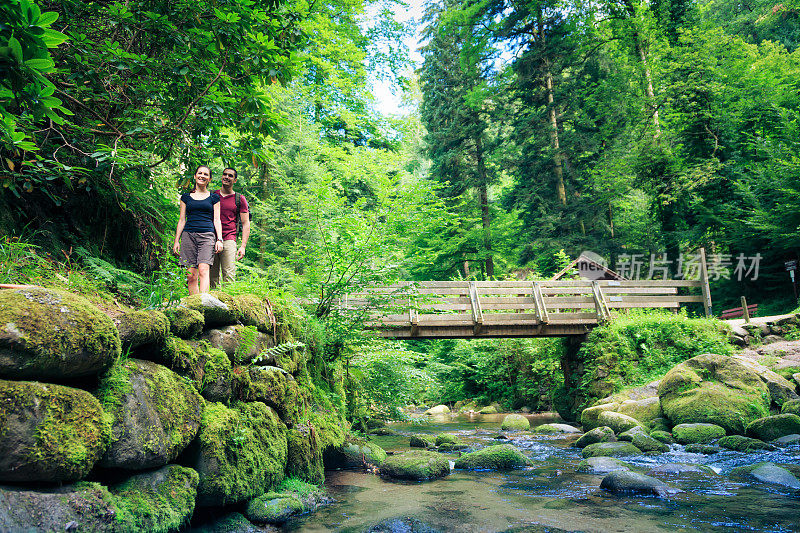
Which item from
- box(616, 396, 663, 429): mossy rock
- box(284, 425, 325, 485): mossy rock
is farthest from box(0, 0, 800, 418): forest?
box(616, 396, 663, 429): mossy rock

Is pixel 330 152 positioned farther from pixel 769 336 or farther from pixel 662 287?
pixel 769 336

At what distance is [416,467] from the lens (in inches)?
257

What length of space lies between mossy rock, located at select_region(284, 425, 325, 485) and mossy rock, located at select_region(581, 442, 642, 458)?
4.66 meters

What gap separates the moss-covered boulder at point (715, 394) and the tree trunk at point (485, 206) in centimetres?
A: 1406

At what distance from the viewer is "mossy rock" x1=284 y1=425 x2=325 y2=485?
206 inches

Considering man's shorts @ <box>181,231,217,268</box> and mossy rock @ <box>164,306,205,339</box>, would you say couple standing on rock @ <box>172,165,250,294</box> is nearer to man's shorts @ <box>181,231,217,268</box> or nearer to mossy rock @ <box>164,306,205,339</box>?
man's shorts @ <box>181,231,217,268</box>

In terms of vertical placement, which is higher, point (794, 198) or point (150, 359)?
point (794, 198)

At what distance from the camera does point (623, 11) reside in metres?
21.8

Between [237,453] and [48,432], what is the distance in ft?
6.04

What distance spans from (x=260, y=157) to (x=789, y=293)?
22.0 metres

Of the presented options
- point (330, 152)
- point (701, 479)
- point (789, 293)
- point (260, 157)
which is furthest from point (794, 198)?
point (260, 157)

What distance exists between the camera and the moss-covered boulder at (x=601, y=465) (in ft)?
22.8

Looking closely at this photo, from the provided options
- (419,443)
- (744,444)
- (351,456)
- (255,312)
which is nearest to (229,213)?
(255,312)

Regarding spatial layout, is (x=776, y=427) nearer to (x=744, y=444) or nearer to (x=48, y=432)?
(x=744, y=444)
